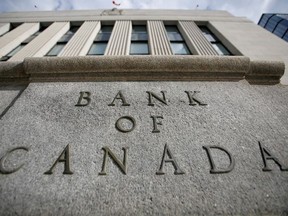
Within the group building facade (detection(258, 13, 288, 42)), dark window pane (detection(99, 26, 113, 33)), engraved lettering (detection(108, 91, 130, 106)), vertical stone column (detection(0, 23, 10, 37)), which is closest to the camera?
engraved lettering (detection(108, 91, 130, 106))

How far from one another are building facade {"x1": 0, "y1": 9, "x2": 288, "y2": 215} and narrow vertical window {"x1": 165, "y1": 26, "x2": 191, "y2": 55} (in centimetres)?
330

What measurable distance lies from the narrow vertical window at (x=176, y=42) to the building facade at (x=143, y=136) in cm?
330

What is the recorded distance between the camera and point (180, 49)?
713 centimetres

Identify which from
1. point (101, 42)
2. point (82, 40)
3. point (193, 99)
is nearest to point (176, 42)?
point (101, 42)

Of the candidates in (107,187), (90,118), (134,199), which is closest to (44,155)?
(90,118)

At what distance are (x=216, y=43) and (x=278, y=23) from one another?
69.2 metres

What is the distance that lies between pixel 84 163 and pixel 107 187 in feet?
1.67

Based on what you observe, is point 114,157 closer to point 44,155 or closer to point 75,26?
point 44,155

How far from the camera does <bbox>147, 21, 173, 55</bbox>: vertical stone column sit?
6341 mm

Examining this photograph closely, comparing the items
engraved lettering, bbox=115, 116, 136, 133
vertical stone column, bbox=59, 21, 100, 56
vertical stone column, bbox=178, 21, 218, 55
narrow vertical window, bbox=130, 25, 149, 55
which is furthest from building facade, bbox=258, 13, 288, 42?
engraved lettering, bbox=115, 116, 136, 133

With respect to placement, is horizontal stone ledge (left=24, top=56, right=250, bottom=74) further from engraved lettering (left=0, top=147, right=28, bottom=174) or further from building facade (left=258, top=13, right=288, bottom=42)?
building facade (left=258, top=13, right=288, bottom=42)

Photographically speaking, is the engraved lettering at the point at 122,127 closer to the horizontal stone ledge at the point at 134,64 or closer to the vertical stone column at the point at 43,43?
the horizontal stone ledge at the point at 134,64

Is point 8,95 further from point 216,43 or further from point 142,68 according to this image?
point 216,43

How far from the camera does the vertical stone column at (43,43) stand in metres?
6.20
